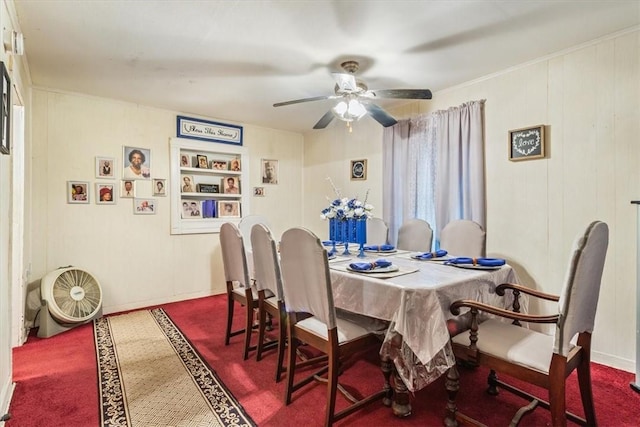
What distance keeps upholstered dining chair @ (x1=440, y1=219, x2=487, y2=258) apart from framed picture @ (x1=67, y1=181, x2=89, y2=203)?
3.79 m

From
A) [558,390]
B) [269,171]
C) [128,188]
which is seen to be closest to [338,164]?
[269,171]

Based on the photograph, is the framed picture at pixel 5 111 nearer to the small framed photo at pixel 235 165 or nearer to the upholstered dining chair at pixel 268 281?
the upholstered dining chair at pixel 268 281

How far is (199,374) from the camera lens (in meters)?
2.34

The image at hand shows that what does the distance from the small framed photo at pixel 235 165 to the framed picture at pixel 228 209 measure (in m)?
0.46

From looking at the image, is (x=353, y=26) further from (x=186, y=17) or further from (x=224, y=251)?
(x=224, y=251)

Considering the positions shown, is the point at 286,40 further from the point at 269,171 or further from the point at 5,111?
the point at 269,171

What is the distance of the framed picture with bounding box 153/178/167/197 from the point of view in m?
4.10

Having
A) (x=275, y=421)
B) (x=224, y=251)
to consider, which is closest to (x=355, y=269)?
(x=275, y=421)

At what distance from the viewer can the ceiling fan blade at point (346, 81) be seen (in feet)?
8.27

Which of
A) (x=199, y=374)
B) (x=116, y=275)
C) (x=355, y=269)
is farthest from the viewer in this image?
(x=116, y=275)

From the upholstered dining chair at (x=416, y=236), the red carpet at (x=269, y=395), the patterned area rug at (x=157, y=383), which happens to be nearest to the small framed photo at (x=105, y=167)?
the patterned area rug at (x=157, y=383)

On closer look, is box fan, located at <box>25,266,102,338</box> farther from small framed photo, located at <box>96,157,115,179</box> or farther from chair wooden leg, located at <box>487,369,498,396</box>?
chair wooden leg, located at <box>487,369,498,396</box>

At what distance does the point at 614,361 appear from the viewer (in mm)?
2441

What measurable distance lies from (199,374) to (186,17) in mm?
2428
